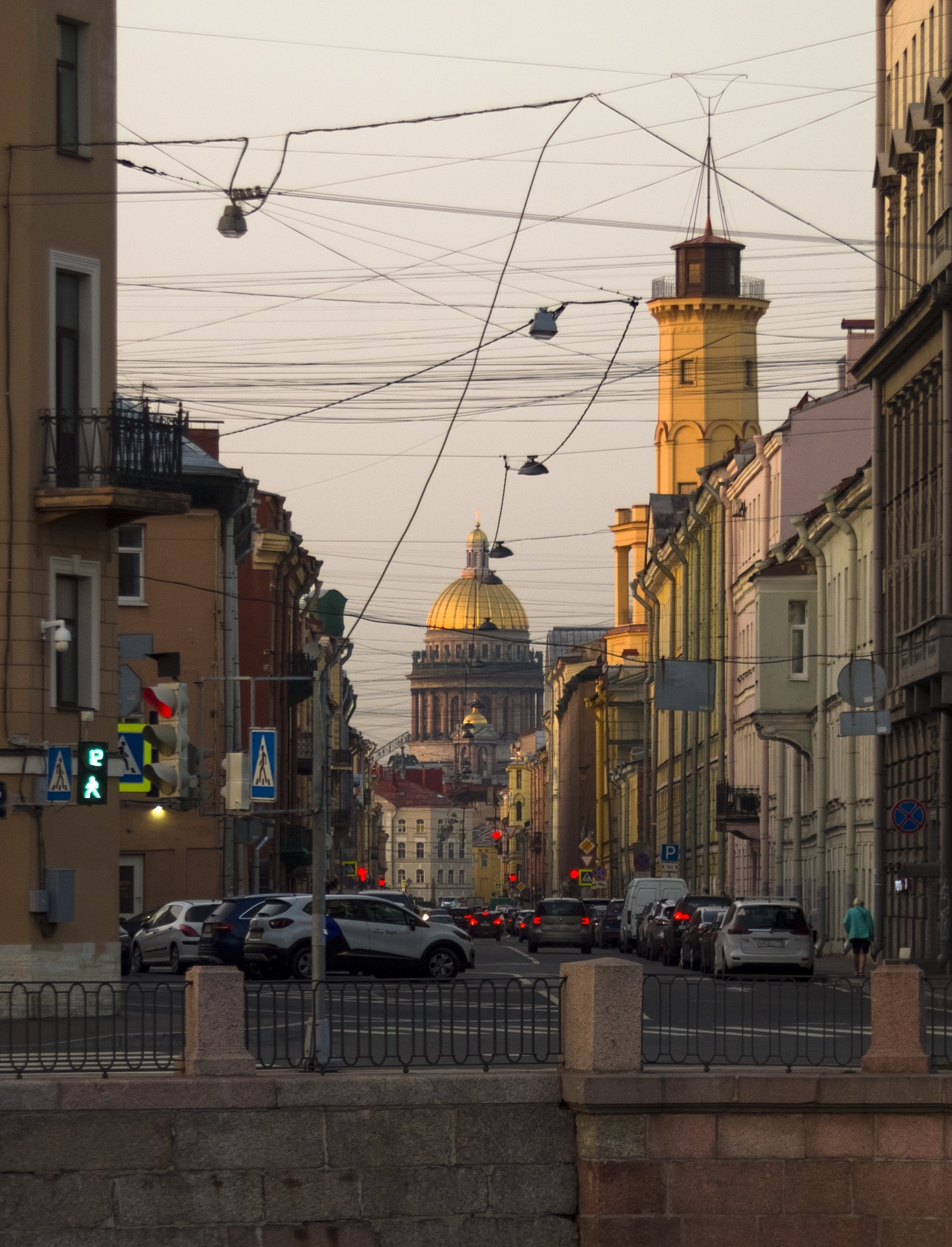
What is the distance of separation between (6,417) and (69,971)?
6.39 m

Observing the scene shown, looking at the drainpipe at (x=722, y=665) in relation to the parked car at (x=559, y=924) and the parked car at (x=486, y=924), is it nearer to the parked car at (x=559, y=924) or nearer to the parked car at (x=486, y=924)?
the parked car at (x=559, y=924)

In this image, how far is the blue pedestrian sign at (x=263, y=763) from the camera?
4006 cm

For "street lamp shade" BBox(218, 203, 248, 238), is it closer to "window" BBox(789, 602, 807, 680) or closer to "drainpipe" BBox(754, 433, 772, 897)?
"window" BBox(789, 602, 807, 680)

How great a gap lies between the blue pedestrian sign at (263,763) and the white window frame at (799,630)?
58.4 ft

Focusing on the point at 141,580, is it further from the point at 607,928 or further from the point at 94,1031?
the point at 94,1031

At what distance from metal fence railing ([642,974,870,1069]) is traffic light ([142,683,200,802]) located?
5314mm

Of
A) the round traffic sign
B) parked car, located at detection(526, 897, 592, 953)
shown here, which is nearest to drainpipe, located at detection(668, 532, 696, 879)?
parked car, located at detection(526, 897, 592, 953)

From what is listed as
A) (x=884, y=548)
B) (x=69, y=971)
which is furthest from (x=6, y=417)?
(x=884, y=548)

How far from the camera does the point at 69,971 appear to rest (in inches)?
1066

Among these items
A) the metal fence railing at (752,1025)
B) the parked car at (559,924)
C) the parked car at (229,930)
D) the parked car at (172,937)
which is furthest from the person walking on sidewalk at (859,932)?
the parked car at (559,924)

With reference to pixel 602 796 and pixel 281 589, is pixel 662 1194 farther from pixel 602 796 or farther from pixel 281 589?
pixel 602 796

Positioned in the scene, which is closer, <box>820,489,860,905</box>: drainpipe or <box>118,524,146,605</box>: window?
<box>118,524,146,605</box>: window

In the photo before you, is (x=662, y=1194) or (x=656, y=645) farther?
(x=656, y=645)

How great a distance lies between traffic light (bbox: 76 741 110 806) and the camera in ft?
83.7
